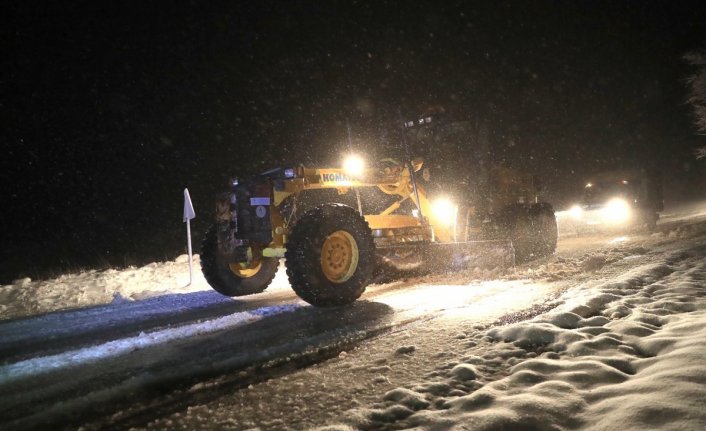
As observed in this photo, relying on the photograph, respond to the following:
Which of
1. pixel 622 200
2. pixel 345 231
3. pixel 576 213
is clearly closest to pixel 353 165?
pixel 345 231

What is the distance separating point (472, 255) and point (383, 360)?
5089mm

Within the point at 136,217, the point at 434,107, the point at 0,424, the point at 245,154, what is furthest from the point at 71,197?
the point at 0,424

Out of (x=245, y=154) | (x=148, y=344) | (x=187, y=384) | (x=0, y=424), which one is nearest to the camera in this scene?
(x=0, y=424)

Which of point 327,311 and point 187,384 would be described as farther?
point 327,311

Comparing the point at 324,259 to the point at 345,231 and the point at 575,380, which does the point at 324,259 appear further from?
the point at 575,380

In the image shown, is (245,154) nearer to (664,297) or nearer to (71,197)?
(71,197)

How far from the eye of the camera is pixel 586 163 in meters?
44.5

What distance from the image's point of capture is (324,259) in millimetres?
5719

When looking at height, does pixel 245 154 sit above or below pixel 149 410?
above

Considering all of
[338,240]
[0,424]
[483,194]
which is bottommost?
[0,424]

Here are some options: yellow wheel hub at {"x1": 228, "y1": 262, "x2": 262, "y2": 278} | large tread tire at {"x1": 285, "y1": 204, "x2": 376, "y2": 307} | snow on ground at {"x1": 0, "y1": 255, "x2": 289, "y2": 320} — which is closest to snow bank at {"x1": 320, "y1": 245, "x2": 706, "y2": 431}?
large tread tire at {"x1": 285, "y1": 204, "x2": 376, "y2": 307}

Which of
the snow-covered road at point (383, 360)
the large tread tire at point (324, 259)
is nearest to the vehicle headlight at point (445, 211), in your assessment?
the snow-covered road at point (383, 360)

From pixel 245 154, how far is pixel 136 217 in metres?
9.40

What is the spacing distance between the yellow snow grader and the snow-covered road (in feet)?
2.03
